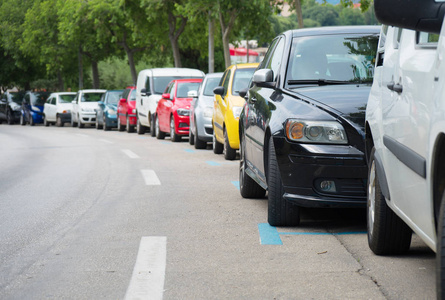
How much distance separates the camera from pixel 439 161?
11.9 feet

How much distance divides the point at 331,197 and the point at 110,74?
251 ft

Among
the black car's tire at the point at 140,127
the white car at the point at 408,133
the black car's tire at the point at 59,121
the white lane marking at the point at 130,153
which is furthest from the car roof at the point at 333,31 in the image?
the black car's tire at the point at 59,121

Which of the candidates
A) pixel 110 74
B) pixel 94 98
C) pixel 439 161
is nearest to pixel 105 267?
pixel 439 161

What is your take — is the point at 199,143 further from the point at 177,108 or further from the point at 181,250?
the point at 181,250

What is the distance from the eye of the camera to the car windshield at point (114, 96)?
107 ft

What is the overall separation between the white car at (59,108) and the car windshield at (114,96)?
24.1 ft

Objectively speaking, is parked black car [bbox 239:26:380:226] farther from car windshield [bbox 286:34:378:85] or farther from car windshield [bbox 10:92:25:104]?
car windshield [bbox 10:92:25:104]

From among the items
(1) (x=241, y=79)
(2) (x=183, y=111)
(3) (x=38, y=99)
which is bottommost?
(3) (x=38, y=99)

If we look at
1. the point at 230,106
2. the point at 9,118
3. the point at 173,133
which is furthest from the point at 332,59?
the point at 9,118

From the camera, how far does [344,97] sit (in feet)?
22.6

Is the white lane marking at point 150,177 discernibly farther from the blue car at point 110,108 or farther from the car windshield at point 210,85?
the blue car at point 110,108

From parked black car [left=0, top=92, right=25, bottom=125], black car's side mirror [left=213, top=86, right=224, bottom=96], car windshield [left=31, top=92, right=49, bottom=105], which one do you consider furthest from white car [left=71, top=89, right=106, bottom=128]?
black car's side mirror [left=213, top=86, right=224, bottom=96]

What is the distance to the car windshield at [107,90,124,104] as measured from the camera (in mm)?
32750

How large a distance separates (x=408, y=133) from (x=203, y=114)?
13420 millimetres
